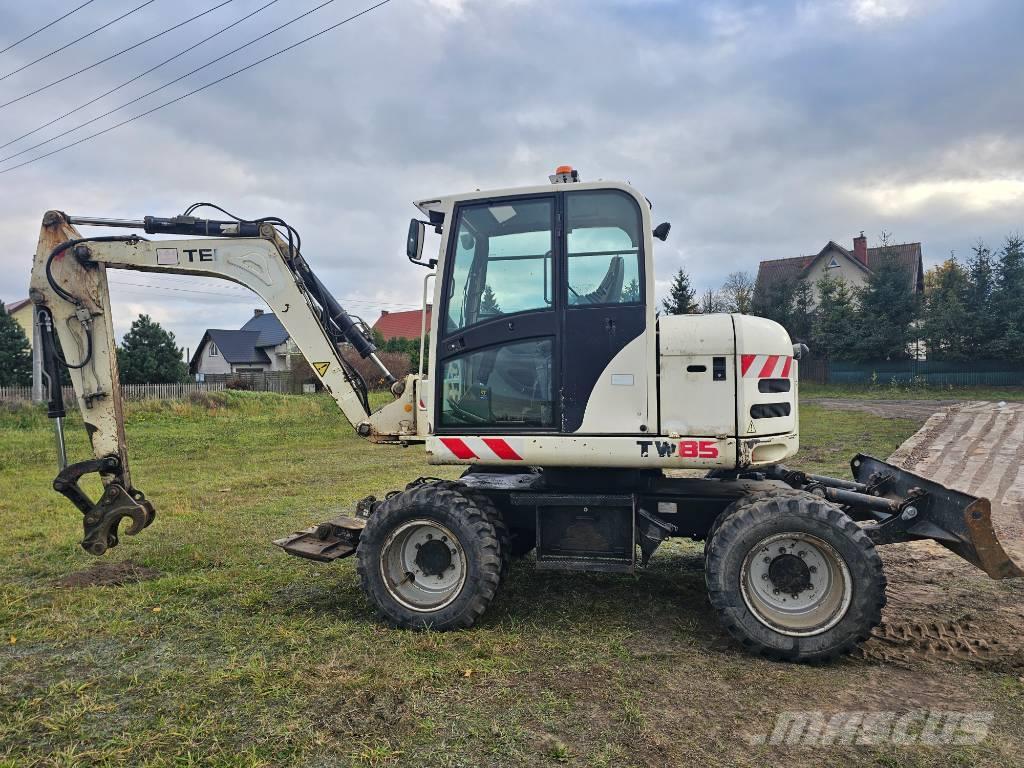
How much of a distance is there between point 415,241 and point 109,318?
2779 mm

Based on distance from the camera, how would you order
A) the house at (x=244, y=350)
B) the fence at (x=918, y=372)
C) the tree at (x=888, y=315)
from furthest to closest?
1. the house at (x=244, y=350)
2. the tree at (x=888, y=315)
3. the fence at (x=918, y=372)

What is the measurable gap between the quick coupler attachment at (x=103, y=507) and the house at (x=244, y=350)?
48.0 m

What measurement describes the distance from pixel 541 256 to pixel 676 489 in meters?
1.94

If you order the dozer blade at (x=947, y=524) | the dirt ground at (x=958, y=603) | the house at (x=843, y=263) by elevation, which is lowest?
the dirt ground at (x=958, y=603)

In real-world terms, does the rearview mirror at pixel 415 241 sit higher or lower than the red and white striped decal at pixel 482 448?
higher

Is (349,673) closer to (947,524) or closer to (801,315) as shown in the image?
(947,524)

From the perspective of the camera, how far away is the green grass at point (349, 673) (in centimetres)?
340

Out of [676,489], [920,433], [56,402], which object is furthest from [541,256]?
[920,433]

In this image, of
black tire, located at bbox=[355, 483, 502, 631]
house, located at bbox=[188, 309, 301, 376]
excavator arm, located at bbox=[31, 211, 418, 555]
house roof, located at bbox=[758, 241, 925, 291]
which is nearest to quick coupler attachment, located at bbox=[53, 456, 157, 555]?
excavator arm, located at bbox=[31, 211, 418, 555]

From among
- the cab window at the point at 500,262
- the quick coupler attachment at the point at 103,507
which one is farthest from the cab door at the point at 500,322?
the quick coupler attachment at the point at 103,507

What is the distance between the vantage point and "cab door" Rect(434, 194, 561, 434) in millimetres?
4965

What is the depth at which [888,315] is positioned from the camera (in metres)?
31.1

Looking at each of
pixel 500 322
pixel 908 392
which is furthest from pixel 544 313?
pixel 908 392

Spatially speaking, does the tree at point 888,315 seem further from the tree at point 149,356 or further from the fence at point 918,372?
the tree at point 149,356
